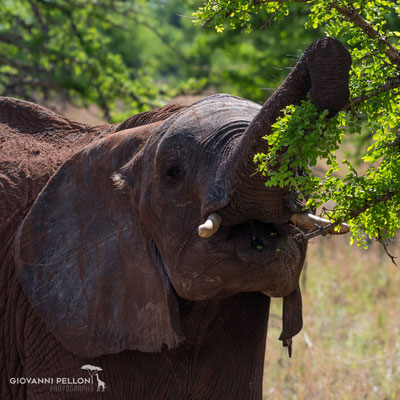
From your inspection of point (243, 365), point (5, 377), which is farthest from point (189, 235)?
point (5, 377)

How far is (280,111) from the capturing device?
7.47ft

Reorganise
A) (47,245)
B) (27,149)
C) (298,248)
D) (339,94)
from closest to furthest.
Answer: (339,94)
(298,248)
(47,245)
(27,149)

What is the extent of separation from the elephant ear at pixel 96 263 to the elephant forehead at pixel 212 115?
0.29 metres

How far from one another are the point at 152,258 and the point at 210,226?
0.51 m

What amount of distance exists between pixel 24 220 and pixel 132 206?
1.75ft

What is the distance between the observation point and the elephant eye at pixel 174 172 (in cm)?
271

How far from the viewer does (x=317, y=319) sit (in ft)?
20.9

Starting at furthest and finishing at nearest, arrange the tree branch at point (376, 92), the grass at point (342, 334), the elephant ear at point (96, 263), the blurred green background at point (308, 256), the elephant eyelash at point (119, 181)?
the blurred green background at point (308, 256)
the grass at point (342, 334)
the elephant eyelash at point (119, 181)
the elephant ear at point (96, 263)
the tree branch at point (376, 92)

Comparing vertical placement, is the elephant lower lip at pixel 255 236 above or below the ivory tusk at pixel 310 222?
below

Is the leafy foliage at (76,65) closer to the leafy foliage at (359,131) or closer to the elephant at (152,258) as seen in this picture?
the elephant at (152,258)

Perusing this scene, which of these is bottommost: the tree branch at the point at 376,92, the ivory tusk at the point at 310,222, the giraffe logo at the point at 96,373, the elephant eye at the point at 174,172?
the giraffe logo at the point at 96,373

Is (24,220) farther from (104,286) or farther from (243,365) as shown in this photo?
(243,365)

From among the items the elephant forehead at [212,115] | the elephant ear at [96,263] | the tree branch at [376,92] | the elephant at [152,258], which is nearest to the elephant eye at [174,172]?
the elephant at [152,258]

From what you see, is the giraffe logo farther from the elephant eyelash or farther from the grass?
the grass
